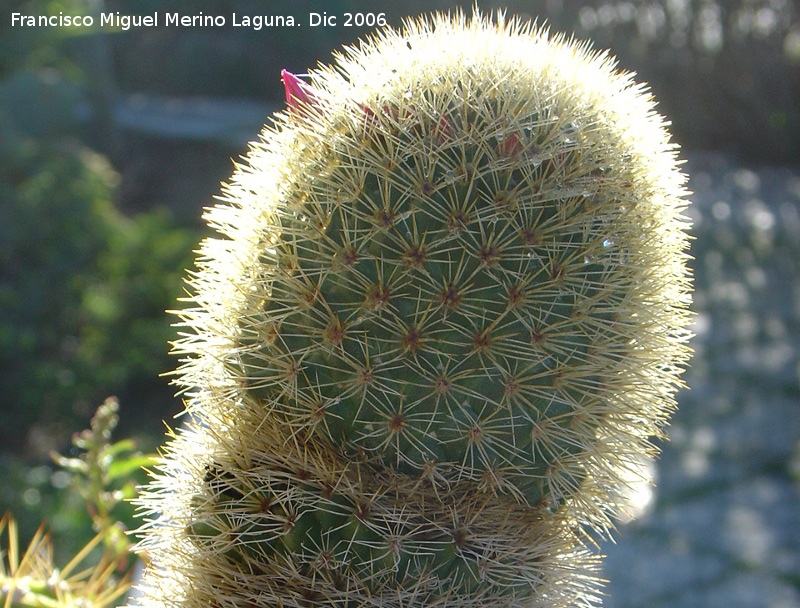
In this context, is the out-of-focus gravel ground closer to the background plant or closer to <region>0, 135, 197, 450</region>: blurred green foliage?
the background plant

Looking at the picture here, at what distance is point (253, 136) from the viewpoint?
8.16 m

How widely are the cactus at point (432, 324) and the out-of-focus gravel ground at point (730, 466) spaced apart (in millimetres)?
348

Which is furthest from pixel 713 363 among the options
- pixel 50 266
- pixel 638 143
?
pixel 638 143

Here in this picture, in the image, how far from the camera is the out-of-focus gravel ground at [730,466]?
10.1 feet

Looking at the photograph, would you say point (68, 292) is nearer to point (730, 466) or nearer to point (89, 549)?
point (89, 549)

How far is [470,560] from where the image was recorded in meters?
0.97

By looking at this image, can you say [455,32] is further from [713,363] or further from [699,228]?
[699,228]

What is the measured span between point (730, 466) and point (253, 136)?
575 centimetres

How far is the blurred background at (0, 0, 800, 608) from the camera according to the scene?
3297 millimetres

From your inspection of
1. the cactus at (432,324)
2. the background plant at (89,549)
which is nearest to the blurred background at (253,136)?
the cactus at (432,324)

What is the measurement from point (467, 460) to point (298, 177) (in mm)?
366

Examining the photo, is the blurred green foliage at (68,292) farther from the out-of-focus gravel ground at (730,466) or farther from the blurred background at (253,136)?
the out-of-focus gravel ground at (730,466)

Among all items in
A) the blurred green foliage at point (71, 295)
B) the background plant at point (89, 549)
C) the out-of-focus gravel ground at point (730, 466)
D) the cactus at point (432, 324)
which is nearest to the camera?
→ the cactus at point (432, 324)

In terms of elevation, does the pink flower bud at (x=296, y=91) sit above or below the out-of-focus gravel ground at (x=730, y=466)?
above
